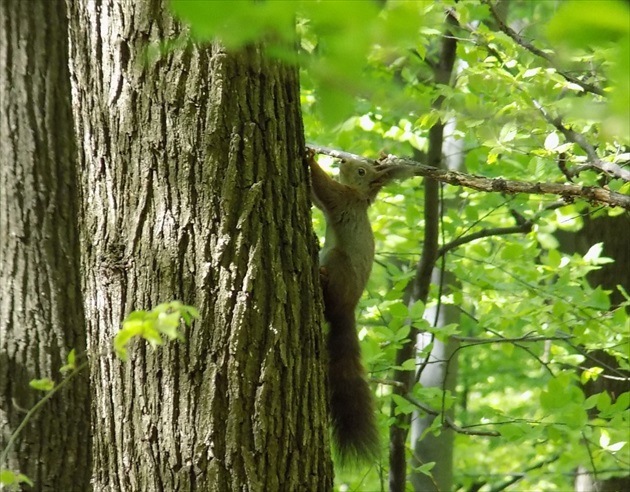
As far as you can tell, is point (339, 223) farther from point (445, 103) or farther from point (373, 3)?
point (373, 3)

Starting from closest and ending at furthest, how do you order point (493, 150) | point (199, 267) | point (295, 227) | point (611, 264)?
point (199, 267), point (295, 227), point (493, 150), point (611, 264)

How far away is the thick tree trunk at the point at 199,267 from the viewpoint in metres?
2.15

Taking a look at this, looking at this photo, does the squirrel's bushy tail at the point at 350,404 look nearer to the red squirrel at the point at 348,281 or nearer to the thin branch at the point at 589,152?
the red squirrel at the point at 348,281

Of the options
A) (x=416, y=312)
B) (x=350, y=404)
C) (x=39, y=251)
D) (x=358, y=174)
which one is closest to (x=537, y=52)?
(x=358, y=174)

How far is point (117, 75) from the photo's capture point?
90.6 inches

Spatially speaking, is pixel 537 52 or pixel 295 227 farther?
pixel 537 52

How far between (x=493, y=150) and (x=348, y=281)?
2.99 feet

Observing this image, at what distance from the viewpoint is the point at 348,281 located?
3773mm

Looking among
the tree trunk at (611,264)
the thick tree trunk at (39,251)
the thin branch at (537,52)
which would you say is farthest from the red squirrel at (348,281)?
the tree trunk at (611,264)

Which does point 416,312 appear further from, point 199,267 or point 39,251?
point 199,267

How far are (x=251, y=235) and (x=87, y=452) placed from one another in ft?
6.99

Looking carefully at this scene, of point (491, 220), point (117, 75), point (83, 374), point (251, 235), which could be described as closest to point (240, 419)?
point (251, 235)

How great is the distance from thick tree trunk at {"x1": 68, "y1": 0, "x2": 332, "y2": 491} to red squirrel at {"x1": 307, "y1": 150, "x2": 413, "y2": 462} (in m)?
0.79

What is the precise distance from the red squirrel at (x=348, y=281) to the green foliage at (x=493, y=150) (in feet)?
1.13
